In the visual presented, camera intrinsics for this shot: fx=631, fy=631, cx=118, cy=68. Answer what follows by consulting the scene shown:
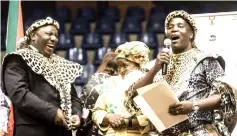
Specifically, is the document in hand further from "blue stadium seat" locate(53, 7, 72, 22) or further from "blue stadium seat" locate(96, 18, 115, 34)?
"blue stadium seat" locate(53, 7, 72, 22)

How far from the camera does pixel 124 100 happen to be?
13.0ft

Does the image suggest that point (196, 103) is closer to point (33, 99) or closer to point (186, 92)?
point (186, 92)

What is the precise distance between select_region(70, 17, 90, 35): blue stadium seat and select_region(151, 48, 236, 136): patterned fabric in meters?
6.67

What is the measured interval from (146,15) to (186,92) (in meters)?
7.15

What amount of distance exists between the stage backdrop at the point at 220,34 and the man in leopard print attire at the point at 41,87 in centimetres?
110

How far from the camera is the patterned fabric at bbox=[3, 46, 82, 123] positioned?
4.05 meters

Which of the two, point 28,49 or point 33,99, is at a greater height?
point 28,49

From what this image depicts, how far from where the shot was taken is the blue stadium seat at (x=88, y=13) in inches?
416

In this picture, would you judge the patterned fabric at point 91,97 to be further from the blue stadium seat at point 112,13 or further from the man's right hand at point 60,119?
the blue stadium seat at point 112,13

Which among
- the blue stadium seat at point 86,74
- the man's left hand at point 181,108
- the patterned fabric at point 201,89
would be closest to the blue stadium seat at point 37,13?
the blue stadium seat at point 86,74

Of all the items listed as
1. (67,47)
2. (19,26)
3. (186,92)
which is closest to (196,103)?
(186,92)

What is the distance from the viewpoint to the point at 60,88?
13.5 ft

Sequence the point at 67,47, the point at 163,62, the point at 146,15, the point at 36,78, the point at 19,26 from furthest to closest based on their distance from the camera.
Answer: the point at 146,15 → the point at 67,47 → the point at 19,26 → the point at 36,78 → the point at 163,62

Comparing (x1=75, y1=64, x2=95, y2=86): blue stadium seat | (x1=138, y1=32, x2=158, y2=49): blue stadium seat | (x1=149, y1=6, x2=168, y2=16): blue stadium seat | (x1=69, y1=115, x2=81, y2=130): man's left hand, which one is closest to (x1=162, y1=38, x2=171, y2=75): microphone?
(x1=69, y1=115, x2=81, y2=130): man's left hand
